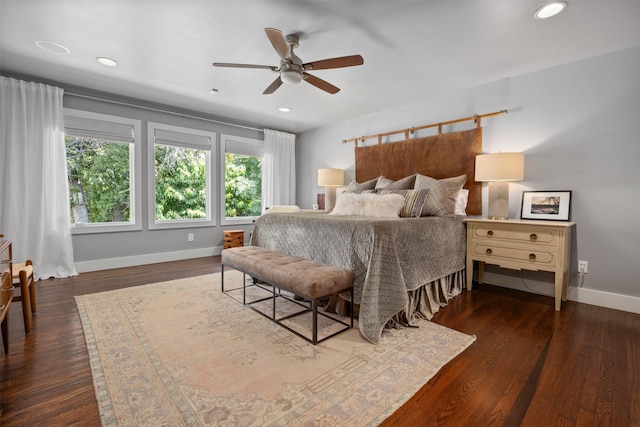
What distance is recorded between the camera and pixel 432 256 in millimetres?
2578

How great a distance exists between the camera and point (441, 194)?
3.25 metres

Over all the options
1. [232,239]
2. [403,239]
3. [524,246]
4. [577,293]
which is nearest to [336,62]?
[403,239]

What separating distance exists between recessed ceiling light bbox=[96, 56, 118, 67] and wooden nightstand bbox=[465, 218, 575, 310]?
4072 millimetres

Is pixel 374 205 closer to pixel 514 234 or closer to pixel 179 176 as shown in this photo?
pixel 514 234

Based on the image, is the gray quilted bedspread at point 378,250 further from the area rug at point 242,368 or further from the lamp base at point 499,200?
the lamp base at point 499,200

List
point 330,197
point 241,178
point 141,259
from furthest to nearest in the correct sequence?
point 241,178
point 330,197
point 141,259

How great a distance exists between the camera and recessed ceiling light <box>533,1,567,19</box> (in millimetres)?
1987

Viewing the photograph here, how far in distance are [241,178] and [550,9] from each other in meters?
4.73

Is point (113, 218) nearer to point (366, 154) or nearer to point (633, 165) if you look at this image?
point (366, 154)

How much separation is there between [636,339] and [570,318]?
0.40 metres

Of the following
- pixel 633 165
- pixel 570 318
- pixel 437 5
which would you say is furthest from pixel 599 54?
pixel 570 318

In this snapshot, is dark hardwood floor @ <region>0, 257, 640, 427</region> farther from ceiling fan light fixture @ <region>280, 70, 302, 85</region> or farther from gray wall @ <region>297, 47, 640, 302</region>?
ceiling fan light fixture @ <region>280, 70, 302, 85</region>

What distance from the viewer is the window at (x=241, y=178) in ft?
17.0

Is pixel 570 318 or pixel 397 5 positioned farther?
pixel 570 318
